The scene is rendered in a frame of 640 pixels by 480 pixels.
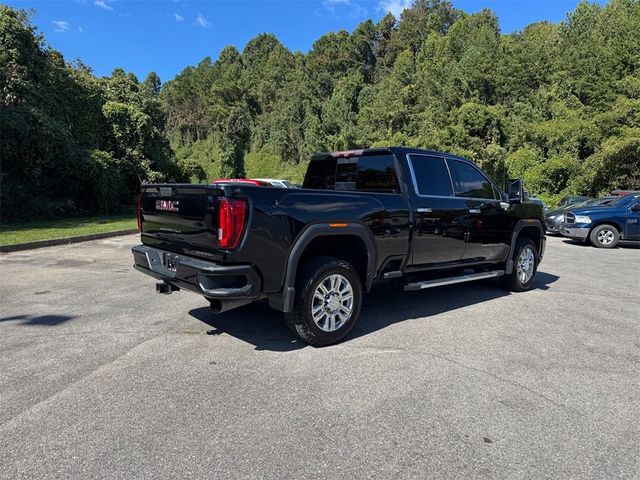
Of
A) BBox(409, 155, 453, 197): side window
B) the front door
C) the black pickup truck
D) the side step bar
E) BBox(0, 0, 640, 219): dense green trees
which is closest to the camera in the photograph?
the black pickup truck

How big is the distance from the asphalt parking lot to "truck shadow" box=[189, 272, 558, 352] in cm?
4

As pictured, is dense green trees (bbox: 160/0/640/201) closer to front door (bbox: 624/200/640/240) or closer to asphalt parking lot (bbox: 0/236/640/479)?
front door (bbox: 624/200/640/240)

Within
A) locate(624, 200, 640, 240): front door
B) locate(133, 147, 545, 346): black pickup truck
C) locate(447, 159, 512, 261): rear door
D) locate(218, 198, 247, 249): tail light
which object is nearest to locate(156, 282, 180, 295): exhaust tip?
locate(133, 147, 545, 346): black pickup truck

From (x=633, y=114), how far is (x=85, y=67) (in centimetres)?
3254

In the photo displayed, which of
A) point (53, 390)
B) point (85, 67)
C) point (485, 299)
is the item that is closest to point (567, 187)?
point (485, 299)

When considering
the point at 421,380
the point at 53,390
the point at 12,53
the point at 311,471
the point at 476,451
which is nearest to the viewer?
the point at 311,471

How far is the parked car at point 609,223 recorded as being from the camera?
43.0ft

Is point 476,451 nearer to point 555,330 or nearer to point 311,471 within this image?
point 311,471

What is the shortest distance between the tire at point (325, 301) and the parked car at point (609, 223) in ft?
36.9

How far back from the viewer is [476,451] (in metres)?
2.88

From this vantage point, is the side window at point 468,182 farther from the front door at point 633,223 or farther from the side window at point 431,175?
the front door at point 633,223

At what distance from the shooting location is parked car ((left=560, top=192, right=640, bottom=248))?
13117 mm

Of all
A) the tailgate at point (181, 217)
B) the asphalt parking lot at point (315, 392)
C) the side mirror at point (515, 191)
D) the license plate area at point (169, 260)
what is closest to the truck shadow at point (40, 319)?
the asphalt parking lot at point (315, 392)

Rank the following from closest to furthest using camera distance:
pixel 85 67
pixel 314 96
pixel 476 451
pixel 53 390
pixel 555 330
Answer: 1. pixel 476 451
2. pixel 53 390
3. pixel 555 330
4. pixel 85 67
5. pixel 314 96
